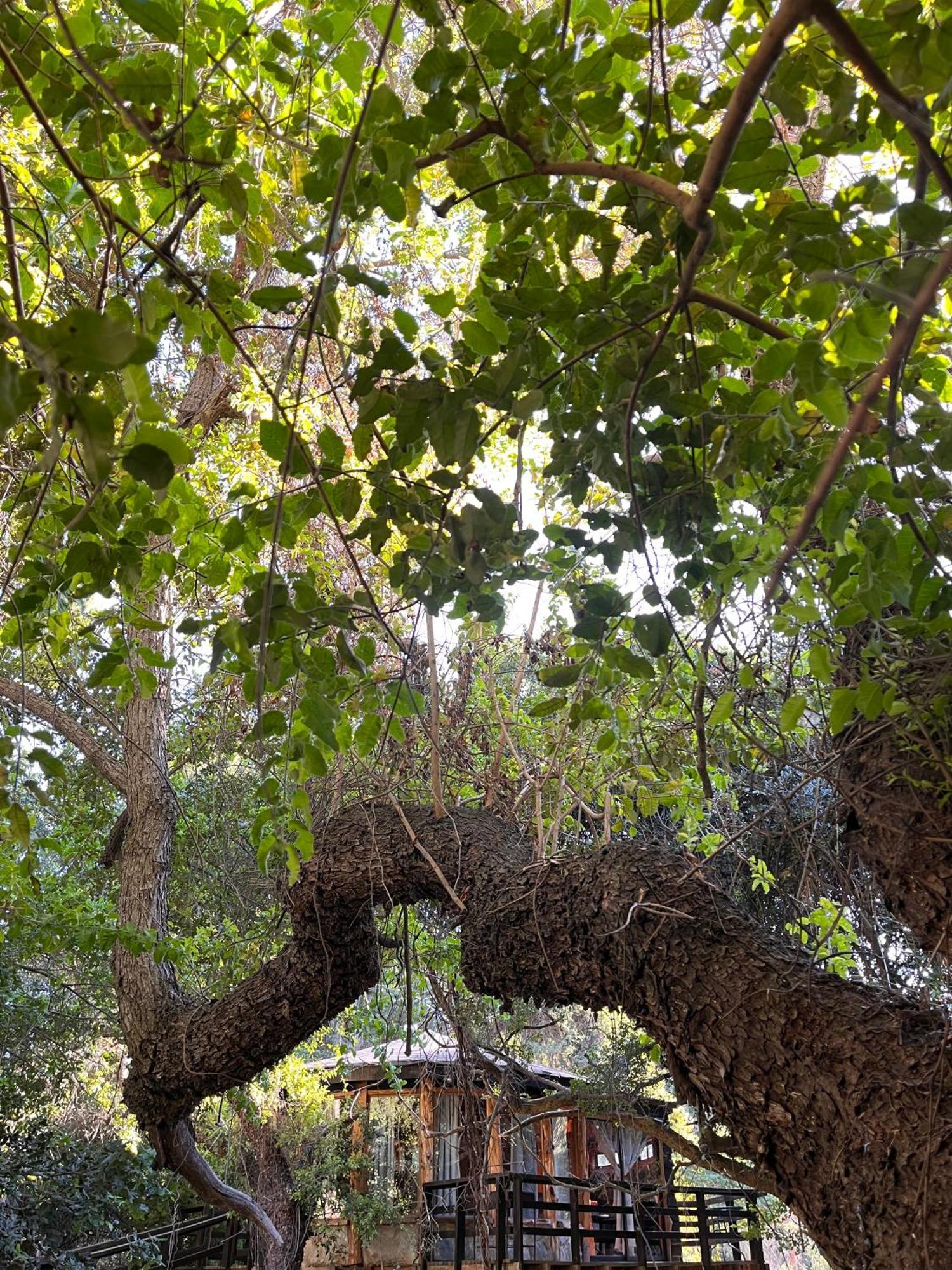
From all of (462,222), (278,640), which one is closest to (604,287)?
(278,640)

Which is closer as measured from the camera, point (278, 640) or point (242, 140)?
point (278, 640)

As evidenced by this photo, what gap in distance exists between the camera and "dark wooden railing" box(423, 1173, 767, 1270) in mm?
5285

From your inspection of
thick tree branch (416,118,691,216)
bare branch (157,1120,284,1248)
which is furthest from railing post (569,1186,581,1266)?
thick tree branch (416,118,691,216)

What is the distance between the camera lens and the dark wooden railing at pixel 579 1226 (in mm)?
5285

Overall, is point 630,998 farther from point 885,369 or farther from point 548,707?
point 885,369

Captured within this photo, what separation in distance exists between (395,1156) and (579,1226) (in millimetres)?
2416

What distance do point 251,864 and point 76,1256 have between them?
247cm

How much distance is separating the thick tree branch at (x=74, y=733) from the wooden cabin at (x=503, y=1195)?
1.90m

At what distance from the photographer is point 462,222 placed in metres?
4.41

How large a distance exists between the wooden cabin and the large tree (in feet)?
7.42

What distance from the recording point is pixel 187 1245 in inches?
306

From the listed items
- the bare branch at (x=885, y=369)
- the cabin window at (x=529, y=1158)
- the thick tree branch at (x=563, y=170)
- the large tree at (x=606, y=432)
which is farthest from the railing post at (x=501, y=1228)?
the thick tree branch at (x=563, y=170)

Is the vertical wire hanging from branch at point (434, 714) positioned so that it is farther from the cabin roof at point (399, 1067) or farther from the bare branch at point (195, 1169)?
the cabin roof at point (399, 1067)

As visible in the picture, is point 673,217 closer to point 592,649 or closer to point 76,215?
point 592,649
